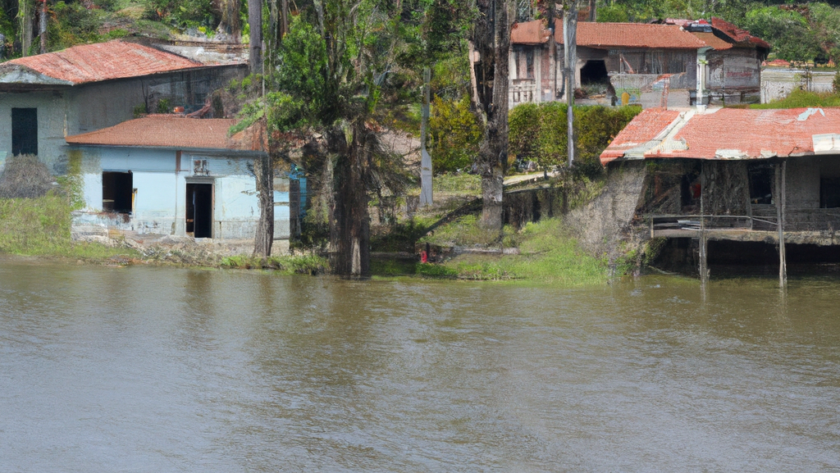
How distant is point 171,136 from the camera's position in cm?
2280

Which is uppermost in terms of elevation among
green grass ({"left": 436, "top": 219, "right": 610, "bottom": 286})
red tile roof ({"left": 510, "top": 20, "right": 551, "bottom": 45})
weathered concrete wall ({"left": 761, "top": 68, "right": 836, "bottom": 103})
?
red tile roof ({"left": 510, "top": 20, "right": 551, "bottom": 45})

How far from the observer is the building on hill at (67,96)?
22953mm

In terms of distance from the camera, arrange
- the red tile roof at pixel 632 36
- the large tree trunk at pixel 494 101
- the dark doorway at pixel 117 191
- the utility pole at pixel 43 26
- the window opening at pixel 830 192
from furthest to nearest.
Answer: the red tile roof at pixel 632 36 < the utility pole at pixel 43 26 < the large tree trunk at pixel 494 101 < the dark doorway at pixel 117 191 < the window opening at pixel 830 192

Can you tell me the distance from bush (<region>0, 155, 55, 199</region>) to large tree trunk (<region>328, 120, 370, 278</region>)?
7.94 m

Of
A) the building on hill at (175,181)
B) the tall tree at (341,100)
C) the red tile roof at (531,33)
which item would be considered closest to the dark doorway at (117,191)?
the building on hill at (175,181)

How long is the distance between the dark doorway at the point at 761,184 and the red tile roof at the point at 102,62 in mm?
15966

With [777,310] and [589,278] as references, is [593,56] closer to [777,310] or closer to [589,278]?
[589,278]

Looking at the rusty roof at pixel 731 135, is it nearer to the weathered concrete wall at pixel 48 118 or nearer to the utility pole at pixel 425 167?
the utility pole at pixel 425 167

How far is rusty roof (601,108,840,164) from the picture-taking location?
19250 mm

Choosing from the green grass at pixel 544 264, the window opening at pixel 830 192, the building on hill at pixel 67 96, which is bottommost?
the green grass at pixel 544 264

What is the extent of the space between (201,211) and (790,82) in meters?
23.8

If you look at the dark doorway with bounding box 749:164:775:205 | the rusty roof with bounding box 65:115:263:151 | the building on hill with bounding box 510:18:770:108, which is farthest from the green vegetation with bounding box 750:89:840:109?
the rusty roof with bounding box 65:115:263:151

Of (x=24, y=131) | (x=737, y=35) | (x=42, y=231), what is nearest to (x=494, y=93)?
(x=42, y=231)

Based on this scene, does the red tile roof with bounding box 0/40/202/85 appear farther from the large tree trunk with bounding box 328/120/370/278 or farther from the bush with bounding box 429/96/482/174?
the bush with bounding box 429/96/482/174
